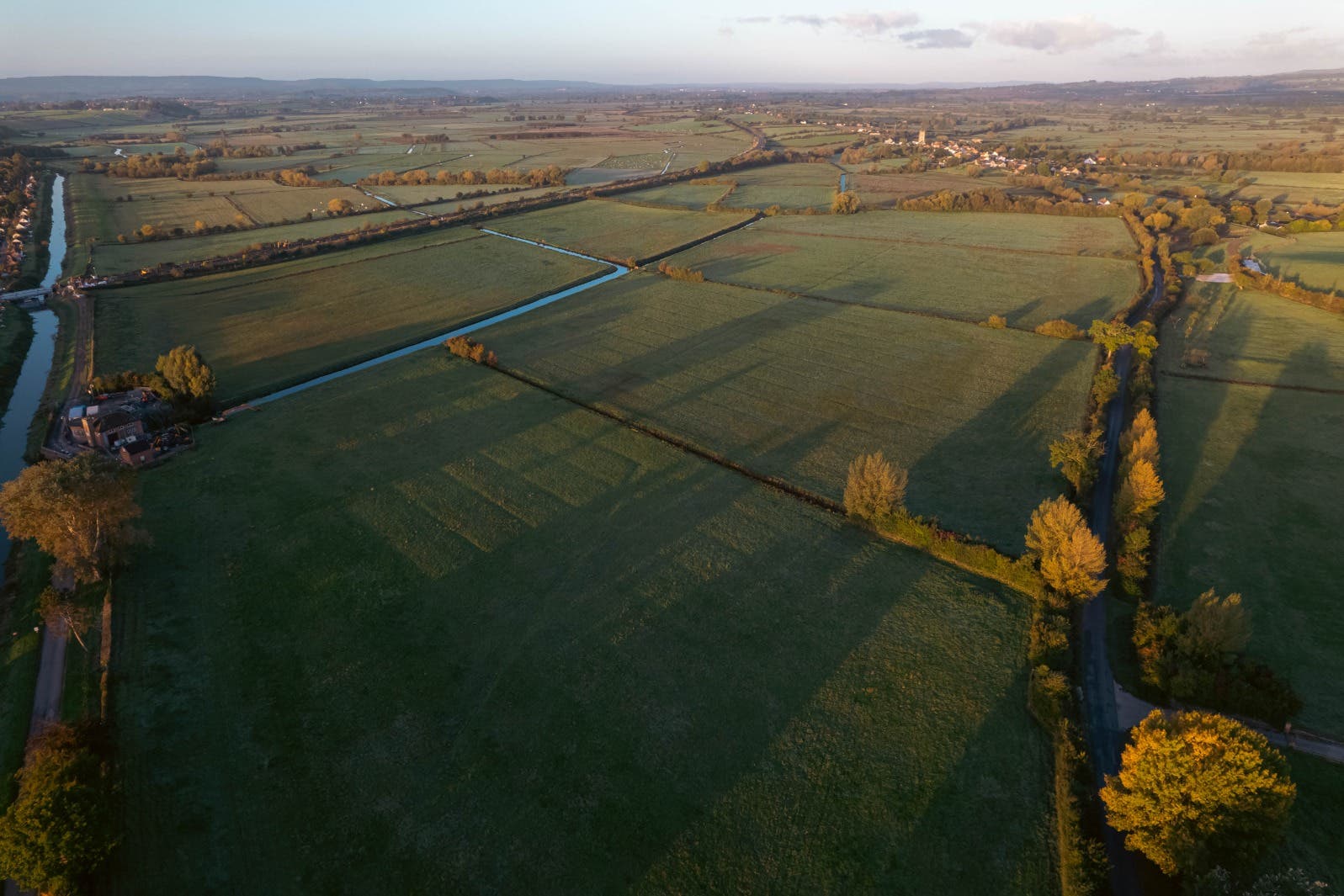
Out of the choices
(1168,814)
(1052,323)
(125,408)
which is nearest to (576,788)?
(1168,814)

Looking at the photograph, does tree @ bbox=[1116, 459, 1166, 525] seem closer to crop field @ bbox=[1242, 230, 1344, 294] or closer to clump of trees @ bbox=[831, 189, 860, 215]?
crop field @ bbox=[1242, 230, 1344, 294]

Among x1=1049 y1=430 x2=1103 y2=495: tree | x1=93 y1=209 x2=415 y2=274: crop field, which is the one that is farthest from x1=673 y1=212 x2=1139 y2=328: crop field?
x1=93 y1=209 x2=415 y2=274: crop field

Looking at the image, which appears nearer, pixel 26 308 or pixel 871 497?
pixel 871 497

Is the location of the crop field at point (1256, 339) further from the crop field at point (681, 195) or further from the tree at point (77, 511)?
the crop field at point (681, 195)

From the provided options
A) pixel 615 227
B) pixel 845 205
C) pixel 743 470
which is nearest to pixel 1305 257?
pixel 845 205

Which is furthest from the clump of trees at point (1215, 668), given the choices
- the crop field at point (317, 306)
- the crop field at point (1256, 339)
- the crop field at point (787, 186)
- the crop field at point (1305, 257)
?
the crop field at point (787, 186)

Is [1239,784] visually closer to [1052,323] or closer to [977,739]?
[977,739]
